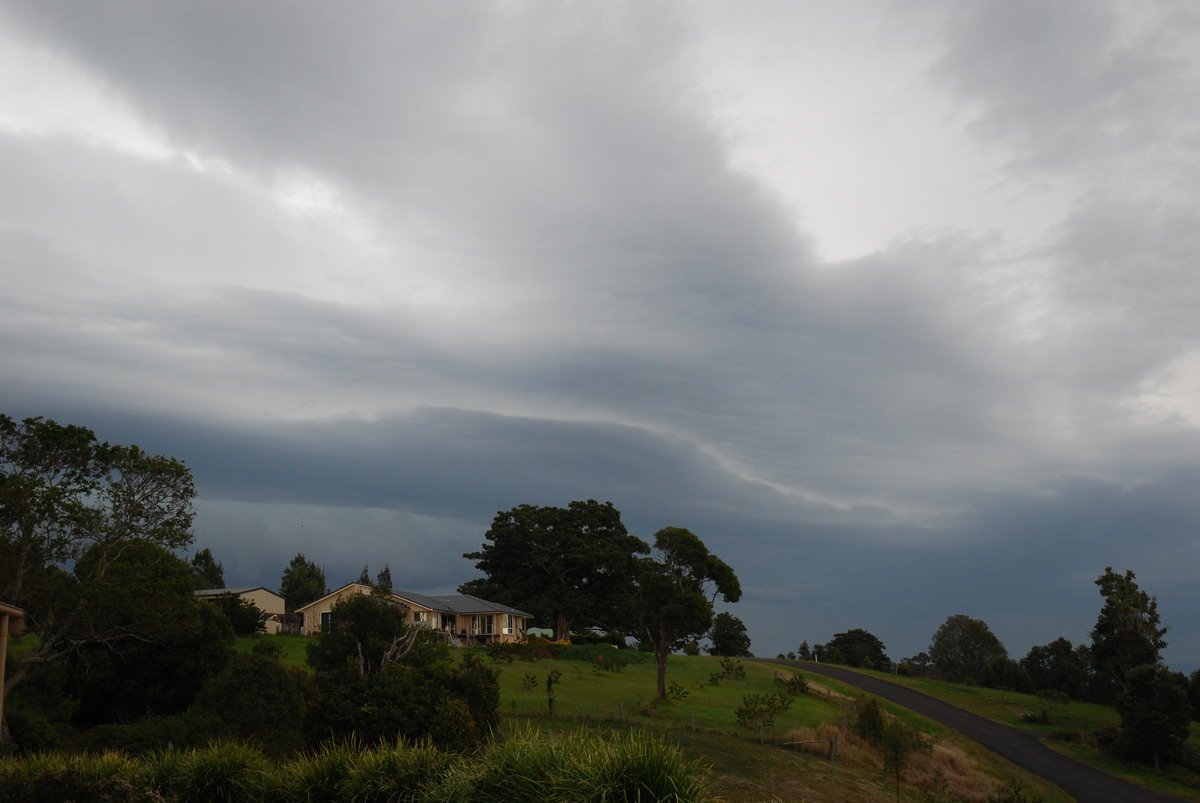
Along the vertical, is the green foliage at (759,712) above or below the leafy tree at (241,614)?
below

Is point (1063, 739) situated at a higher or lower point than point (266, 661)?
lower

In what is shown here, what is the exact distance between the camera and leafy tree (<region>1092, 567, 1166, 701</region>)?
61500 mm

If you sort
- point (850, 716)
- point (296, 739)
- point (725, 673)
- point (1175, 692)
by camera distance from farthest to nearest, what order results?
point (725, 673) < point (1175, 692) < point (850, 716) < point (296, 739)

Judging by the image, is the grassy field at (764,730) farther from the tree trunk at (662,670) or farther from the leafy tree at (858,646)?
the leafy tree at (858,646)

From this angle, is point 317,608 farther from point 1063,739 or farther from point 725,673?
point 1063,739

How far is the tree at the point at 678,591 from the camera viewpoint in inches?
1665

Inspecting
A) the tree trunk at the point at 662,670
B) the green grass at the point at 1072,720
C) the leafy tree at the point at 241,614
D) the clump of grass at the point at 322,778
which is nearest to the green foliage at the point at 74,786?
the clump of grass at the point at 322,778

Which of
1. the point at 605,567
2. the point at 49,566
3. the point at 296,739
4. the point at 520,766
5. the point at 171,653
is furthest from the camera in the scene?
the point at 605,567

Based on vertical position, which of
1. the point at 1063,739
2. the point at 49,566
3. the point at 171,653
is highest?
the point at 49,566

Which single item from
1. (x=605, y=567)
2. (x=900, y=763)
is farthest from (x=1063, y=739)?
(x=605, y=567)

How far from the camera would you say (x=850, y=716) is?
1650 inches

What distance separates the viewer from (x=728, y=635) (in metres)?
107

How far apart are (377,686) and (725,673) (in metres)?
37.3

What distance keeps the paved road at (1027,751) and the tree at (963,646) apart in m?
39.4
